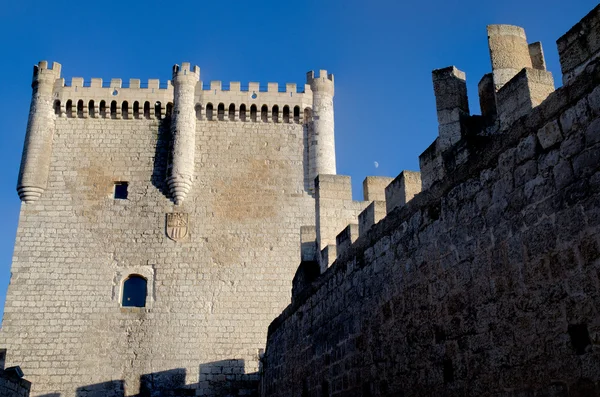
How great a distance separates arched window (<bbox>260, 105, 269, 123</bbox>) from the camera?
1798 centimetres

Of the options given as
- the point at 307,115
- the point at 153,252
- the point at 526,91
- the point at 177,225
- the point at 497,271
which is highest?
the point at 307,115

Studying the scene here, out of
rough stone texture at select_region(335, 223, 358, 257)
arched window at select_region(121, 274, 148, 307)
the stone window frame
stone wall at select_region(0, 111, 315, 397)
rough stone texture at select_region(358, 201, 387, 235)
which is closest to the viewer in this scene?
rough stone texture at select_region(358, 201, 387, 235)

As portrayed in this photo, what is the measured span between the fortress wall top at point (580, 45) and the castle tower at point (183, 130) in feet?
45.8

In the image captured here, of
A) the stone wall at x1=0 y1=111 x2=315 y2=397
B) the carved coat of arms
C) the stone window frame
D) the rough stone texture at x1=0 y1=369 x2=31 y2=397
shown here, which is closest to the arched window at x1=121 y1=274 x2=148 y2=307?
the stone window frame

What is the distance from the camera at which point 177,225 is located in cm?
1614

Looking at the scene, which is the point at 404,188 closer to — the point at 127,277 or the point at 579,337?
the point at 579,337

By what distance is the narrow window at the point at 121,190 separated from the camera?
54.4ft

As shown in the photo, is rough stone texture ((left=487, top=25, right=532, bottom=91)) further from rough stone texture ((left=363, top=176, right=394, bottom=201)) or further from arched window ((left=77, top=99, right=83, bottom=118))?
arched window ((left=77, top=99, right=83, bottom=118))

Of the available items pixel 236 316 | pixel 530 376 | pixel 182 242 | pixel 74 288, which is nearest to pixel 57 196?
pixel 74 288

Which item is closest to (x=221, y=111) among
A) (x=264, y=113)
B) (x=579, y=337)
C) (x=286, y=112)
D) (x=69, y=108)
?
(x=264, y=113)

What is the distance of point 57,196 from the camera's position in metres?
16.3

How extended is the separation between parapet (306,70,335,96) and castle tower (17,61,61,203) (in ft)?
24.8

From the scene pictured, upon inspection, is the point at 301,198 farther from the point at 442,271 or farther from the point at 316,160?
the point at 442,271

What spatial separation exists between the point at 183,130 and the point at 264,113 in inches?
98.9
